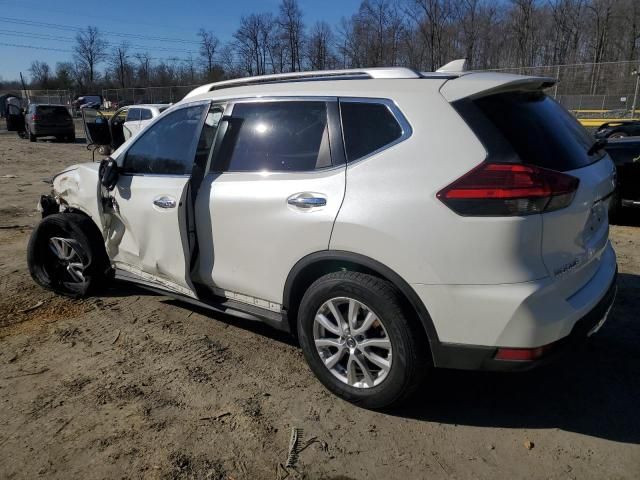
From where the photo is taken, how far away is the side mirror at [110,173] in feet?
13.0

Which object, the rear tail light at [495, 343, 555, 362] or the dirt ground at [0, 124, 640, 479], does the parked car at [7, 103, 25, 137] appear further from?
the rear tail light at [495, 343, 555, 362]

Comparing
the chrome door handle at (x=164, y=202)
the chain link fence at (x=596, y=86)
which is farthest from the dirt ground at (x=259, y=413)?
the chain link fence at (x=596, y=86)

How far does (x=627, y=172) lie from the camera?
6.32 metres

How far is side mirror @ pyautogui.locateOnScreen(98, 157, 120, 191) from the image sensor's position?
395 cm

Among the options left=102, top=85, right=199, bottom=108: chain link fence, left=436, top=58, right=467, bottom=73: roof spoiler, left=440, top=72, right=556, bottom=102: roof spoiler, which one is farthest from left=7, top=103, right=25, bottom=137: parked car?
left=440, top=72, right=556, bottom=102: roof spoiler

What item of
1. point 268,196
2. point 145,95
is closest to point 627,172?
point 268,196

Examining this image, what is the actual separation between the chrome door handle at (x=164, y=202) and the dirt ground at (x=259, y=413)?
103 centimetres

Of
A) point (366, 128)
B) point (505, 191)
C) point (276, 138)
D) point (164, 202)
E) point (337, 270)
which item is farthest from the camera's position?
point (164, 202)

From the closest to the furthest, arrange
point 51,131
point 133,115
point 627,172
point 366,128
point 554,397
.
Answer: point 366,128
point 554,397
point 627,172
point 133,115
point 51,131

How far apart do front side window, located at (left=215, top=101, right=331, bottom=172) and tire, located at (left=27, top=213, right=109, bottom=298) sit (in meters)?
1.71

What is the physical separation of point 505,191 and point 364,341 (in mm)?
1097

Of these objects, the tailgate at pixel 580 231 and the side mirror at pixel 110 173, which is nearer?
the tailgate at pixel 580 231

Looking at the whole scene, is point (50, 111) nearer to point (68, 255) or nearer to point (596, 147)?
point (68, 255)

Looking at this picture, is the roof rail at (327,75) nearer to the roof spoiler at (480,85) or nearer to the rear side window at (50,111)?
the roof spoiler at (480,85)
